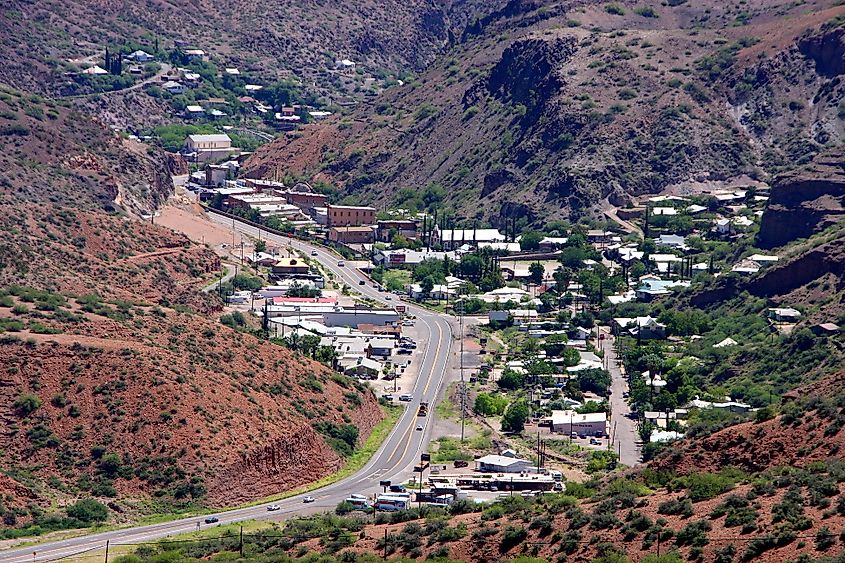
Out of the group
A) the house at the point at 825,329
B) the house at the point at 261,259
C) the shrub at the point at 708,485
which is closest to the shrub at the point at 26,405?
the shrub at the point at 708,485

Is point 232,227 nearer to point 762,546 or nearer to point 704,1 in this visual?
point 704,1

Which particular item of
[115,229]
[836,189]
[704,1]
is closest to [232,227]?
[115,229]

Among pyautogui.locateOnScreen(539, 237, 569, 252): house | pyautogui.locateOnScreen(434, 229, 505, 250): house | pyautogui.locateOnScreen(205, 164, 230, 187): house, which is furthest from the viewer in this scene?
pyautogui.locateOnScreen(205, 164, 230, 187): house

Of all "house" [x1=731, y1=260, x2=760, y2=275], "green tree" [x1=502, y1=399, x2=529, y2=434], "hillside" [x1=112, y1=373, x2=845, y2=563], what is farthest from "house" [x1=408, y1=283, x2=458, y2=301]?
"hillside" [x1=112, y1=373, x2=845, y2=563]

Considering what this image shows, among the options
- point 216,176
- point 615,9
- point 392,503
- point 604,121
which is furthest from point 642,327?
point 615,9

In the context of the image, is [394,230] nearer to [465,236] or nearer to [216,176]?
[465,236]

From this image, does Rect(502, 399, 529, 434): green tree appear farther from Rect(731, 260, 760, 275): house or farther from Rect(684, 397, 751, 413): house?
Rect(731, 260, 760, 275): house
